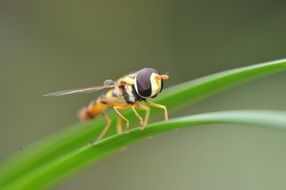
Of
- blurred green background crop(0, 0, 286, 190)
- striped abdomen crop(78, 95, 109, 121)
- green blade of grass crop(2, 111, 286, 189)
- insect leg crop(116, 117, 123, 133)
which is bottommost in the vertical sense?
green blade of grass crop(2, 111, 286, 189)

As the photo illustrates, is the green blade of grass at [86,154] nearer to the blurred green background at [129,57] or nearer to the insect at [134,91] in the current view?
the insect at [134,91]

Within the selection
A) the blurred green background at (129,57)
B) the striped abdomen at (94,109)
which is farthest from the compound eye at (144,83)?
the blurred green background at (129,57)

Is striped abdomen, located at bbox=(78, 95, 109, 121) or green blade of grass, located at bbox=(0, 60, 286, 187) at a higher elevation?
striped abdomen, located at bbox=(78, 95, 109, 121)

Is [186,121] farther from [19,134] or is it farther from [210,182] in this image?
[19,134]

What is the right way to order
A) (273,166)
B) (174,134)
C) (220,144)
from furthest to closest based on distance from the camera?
(174,134)
(220,144)
(273,166)

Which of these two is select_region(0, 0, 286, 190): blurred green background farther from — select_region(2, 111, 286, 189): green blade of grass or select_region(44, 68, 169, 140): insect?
select_region(2, 111, 286, 189): green blade of grass

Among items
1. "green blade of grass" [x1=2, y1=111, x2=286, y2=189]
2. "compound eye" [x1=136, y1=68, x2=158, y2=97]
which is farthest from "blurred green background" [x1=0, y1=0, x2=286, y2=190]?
"green blade of grass" [x1=2, y1=111, x2=286, y2=189]

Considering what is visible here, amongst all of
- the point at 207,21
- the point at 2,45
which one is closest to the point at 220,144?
the point at 207,21
